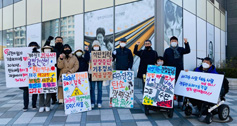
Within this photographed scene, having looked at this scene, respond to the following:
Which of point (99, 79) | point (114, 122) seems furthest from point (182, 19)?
point (114, 122)

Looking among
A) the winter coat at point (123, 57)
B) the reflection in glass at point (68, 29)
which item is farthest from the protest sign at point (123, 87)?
the reflection in glass at point (68, 29)

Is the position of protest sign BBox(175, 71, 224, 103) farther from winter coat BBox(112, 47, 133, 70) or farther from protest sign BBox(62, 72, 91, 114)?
protest sign BBox(62, 72, 91, 114)

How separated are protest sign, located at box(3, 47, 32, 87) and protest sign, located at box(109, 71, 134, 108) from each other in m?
2.49

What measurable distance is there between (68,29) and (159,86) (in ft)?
31.0

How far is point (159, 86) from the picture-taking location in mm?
4570

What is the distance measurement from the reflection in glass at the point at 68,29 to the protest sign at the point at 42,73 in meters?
7.41

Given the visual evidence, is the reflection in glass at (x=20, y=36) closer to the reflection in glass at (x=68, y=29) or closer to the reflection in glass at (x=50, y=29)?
the reflection in glass at (x=50, y=29)

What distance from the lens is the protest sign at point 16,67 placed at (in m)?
4.98

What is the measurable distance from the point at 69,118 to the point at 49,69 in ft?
4.78

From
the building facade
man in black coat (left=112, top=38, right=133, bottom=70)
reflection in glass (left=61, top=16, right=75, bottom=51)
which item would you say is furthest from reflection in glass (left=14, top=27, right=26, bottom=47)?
man in black coat (left=112, top=38, right=133, bottom=70)

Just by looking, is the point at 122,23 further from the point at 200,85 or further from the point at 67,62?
the point at 200,85

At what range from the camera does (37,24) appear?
14570mm

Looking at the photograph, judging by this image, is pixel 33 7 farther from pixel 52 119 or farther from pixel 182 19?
pixel 52 119

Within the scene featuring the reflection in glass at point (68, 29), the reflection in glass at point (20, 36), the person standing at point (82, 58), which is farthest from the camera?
the reflection in glass at point (20, 36)
